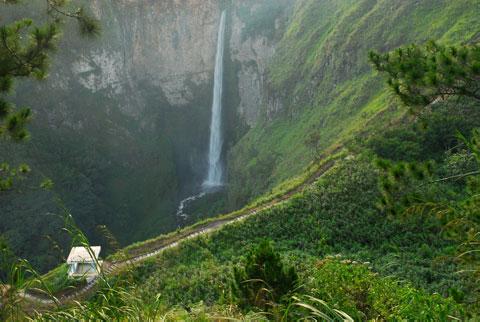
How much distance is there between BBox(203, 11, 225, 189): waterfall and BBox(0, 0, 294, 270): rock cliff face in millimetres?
1214

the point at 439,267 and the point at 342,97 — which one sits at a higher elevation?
the point at 342,97

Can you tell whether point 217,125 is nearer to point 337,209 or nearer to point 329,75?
point 329,75

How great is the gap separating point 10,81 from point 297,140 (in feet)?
119

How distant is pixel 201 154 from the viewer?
66.2 m

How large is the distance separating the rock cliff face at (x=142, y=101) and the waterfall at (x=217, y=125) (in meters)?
1.21

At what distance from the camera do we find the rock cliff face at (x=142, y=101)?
55.2 metres

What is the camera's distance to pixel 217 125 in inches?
2539

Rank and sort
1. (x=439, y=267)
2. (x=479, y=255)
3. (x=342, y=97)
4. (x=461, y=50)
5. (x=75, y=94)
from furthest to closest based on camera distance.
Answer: (x=75, y=94) → (x=342, y=97) → (x=439, y=267) → (x=461, y=50) → (x=479, y=255)

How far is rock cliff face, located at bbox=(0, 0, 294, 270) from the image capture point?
55.2 metres

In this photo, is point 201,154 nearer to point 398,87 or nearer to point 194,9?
point 194,9

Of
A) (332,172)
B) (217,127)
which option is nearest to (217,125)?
(217,127)

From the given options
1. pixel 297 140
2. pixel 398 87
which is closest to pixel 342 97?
pixel 297 140

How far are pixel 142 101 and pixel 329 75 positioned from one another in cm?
3111

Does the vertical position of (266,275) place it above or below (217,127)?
below
